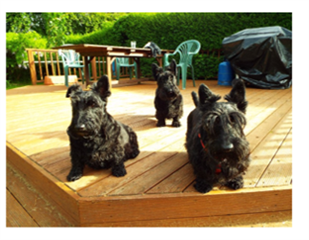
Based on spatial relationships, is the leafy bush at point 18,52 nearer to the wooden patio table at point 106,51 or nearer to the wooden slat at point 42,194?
the wooden patio table at point 106,51

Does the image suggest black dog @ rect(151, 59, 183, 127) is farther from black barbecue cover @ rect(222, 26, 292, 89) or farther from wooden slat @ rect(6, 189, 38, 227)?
black barbecue cover @ rect(222, 26, 292, 89)

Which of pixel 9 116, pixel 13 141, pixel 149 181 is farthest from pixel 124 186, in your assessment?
pixel 9 116

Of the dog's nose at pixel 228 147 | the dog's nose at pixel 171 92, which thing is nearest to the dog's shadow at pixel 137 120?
the dog's nose at pixel 171 92

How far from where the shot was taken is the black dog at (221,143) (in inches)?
61.7

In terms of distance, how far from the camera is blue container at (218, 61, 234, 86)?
8.45 meters

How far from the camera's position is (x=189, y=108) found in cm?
504

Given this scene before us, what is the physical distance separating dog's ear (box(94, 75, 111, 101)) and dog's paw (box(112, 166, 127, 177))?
2.43 feet

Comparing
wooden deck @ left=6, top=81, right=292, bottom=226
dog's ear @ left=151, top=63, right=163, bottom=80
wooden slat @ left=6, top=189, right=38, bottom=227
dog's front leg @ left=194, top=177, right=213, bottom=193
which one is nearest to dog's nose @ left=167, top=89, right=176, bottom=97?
dog's ear @ left=151, top=63, right=163, bottom=80

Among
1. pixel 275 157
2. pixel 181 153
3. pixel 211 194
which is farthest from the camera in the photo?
pixel 181 153

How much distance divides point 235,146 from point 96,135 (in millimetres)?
1283

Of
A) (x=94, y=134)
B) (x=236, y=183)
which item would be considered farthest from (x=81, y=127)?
(x=236, y=183)

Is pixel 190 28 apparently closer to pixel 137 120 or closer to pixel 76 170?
pixel 137 120

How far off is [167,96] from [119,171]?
70.8 inches

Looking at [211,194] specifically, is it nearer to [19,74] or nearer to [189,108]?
[189,108]
